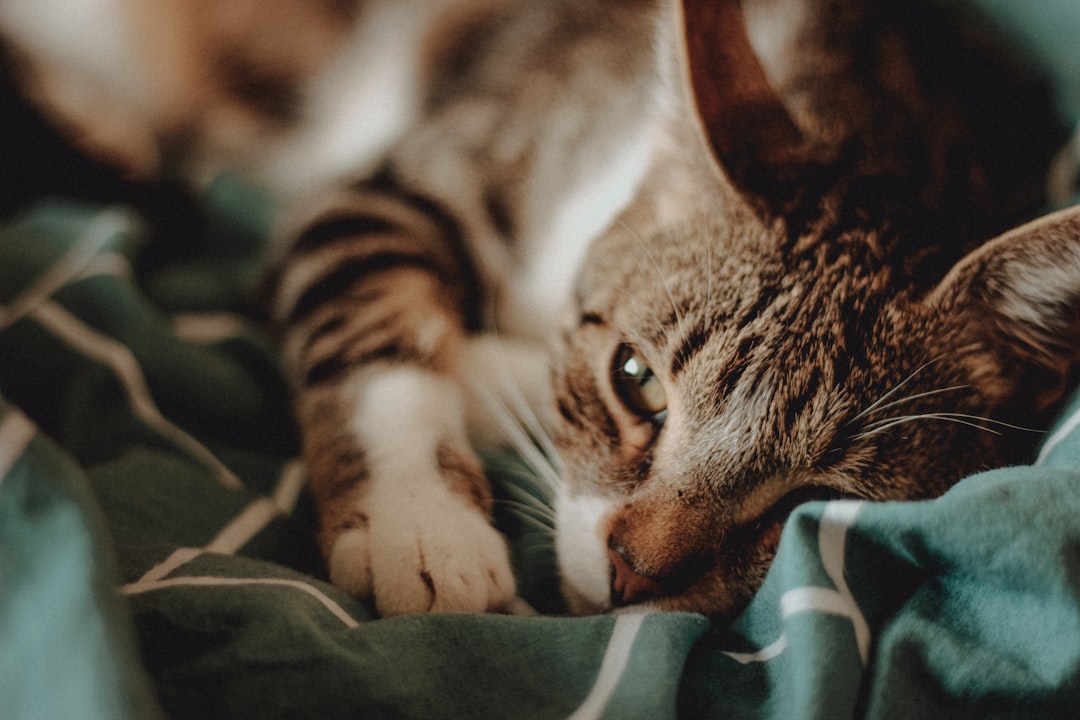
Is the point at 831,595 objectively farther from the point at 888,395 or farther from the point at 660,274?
the point at 660,274

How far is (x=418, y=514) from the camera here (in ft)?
2.39

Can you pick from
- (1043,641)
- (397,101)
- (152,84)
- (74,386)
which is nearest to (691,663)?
(1043,641)

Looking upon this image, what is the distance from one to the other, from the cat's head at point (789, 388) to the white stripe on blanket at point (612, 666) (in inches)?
2.9

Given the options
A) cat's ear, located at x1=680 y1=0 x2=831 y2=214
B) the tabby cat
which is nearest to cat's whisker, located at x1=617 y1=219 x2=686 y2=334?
the tabby cat

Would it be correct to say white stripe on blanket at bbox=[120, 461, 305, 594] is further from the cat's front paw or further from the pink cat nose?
the pink cat nose

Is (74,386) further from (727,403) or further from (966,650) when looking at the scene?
(966,650)

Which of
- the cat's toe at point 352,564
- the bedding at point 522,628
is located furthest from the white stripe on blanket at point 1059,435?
the cat's toe at point 352,564

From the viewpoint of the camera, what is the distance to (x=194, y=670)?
507 mm

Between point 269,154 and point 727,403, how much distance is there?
1.24m

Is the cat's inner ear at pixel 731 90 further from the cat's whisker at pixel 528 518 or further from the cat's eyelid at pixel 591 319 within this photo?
the cat's whisker at pixel 528 518

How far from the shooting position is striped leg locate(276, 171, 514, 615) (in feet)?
2.25

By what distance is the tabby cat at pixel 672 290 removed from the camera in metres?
0.68

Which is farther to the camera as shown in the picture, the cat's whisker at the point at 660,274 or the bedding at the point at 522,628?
the cat's whisker at the point at 660,274

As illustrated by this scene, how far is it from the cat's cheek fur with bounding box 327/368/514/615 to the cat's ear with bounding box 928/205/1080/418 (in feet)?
1.61
